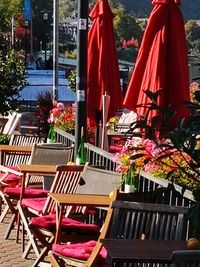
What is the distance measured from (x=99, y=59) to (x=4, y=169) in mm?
3390

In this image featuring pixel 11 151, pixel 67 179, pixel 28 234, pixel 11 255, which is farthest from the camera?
pixel 11 151

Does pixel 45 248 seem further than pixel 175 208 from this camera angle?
Yes

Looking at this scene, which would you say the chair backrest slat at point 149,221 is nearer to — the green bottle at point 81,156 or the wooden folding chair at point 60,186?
the wooden folding chair at point 60,186

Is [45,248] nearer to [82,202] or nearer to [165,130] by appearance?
[82,202]

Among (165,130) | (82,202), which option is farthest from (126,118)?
(165,130)

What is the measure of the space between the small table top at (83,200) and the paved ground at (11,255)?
0.98 m

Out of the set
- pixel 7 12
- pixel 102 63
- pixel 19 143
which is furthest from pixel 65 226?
pixel 7 12

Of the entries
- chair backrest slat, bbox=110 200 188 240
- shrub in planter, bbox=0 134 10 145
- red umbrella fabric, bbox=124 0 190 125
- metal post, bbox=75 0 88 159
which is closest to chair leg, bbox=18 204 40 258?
metal post, bbox=75 0 88 159

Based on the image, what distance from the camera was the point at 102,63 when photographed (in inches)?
465

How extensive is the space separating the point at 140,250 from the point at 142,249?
0.11 feet

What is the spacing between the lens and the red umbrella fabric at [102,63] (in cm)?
1180

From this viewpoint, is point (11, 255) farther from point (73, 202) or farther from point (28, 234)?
point (73, 202)

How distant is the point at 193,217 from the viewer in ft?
12.1

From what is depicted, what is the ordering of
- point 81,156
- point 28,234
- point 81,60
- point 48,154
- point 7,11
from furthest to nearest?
point 7,11 → point 48,154 → point 81,60 → point 81,156 → point 28,234
